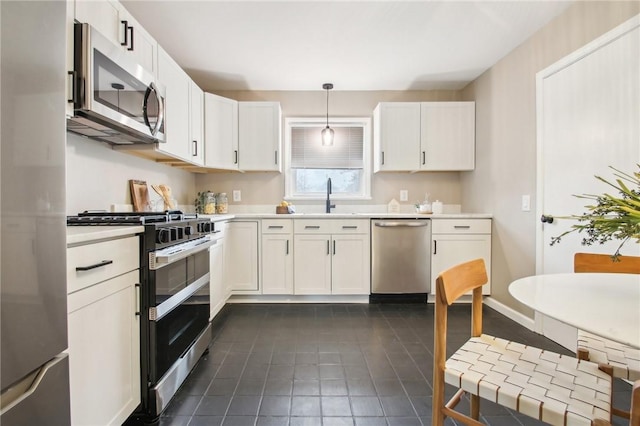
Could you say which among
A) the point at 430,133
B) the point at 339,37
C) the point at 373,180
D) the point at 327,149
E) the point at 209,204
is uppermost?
the point at 339,37

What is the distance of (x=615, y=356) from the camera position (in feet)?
3.36

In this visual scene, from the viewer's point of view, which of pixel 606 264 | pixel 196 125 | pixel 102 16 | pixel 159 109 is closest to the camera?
pixel 606 264

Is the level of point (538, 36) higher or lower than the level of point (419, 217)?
higher

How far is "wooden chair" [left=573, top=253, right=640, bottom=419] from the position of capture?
97 cm

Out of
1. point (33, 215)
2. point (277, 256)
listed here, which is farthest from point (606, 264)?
point (277, 256)

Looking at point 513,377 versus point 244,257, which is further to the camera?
point 244,257

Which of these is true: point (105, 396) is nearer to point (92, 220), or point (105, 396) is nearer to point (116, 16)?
point (92, 220)

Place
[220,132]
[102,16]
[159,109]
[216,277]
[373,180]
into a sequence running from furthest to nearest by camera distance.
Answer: [373,180] < [220,132] < [216,277] < [159,109] < [102,16]

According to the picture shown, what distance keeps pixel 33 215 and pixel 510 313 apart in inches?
126

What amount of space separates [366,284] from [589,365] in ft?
6.83

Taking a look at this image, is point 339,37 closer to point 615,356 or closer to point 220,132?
point 220,132

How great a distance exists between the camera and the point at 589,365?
0.96 meters

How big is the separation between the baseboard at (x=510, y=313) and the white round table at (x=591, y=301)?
161 cm

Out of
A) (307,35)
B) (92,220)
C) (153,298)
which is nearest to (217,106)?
(307,35)
